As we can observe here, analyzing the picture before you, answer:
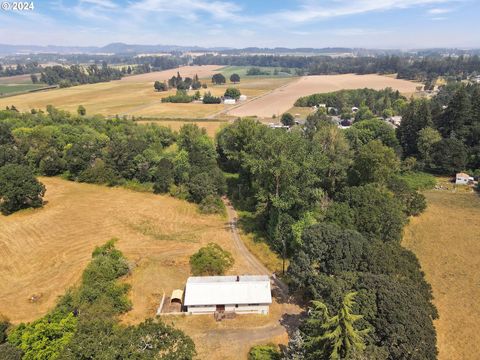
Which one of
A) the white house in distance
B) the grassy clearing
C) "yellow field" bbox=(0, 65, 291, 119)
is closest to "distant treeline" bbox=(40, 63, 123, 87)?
"yellow field" bbox=(0, 65, 291, 119)

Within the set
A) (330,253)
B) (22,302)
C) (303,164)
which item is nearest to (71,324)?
(22,302)

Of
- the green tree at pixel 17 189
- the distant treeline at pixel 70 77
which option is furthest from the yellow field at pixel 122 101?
the green tree at pixel 17 189

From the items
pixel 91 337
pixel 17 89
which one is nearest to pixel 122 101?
pixel 17 89

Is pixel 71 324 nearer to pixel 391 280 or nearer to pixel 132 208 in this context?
pixel 391 280

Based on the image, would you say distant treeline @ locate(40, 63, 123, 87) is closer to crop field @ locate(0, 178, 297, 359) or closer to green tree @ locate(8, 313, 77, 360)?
crop field @ locate(0, 178, 297, 359)

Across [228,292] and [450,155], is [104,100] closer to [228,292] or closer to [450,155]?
[450,155]

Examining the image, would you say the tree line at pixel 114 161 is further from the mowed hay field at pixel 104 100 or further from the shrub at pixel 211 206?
the mowed hay field at pixel 104 100
